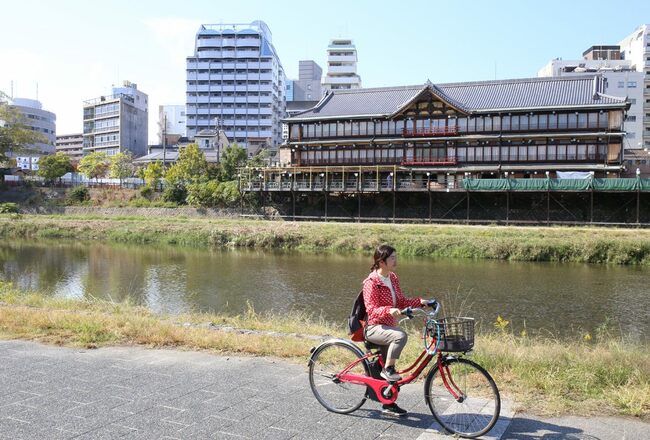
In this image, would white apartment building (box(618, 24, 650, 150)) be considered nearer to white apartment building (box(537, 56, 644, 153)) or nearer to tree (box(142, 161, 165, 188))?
white apartment building (box(537, 56, 644, 153))

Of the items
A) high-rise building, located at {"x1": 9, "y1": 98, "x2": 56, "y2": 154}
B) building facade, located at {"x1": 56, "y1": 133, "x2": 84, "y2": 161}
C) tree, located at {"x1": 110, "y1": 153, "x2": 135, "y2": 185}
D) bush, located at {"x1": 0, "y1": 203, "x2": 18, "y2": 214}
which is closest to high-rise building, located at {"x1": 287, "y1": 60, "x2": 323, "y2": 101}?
high-rise building, located at {"x1": 9, "y1": 98, "x2": 56, "y2": 154}

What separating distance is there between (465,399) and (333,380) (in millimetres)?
1340

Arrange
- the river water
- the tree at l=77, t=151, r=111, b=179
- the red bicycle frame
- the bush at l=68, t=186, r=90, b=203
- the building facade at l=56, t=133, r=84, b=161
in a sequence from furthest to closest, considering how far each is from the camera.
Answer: the building facade at l=56, t=133, r=84, b=161 → the tree at l=77, t=151, r=111, b=179 → the bush at l=68, t=186, r=90, b=203 → the river water → the red bicycle frame

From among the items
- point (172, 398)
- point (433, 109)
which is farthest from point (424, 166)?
point (172, 398)

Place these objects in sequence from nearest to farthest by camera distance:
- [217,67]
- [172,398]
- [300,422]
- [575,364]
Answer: [300,422] → [172,398] → [575,364] → [217,67]

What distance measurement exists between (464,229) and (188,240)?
18682mm

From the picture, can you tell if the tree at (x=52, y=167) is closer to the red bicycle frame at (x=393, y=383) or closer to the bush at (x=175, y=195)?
the bush at (x=175, y=195)

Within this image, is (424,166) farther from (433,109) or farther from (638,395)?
(638,395)

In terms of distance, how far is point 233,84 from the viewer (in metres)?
91.2

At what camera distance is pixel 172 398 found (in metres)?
5.63

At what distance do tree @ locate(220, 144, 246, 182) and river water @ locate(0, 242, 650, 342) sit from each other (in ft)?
80.8

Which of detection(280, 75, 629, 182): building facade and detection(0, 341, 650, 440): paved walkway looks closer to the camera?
detection(0, 341, 650, 440): paved walkway

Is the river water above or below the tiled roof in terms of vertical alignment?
below

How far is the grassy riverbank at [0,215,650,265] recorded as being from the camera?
94.6ft
